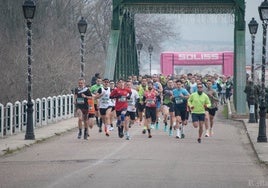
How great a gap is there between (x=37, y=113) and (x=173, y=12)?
14563 millimetres

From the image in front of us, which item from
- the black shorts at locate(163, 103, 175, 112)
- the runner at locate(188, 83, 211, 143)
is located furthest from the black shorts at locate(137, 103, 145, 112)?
the runner at locate(188, 83, 211, 143)

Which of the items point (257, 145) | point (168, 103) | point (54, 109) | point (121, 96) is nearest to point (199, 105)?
point (121, 96)

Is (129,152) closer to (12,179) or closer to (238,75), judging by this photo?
(12,179)

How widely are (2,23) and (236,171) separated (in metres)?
38.1

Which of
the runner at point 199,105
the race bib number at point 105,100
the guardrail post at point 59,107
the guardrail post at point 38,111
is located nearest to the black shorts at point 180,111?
the runner at point 199,105

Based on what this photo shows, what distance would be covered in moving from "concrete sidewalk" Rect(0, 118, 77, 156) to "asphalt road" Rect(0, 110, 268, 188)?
1.17 ft

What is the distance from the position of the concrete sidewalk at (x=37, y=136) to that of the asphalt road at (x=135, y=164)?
0.36 metres

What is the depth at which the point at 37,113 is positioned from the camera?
3397cm

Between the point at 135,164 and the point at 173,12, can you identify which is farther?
the point at 173,12

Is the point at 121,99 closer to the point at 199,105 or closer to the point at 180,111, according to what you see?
the point at 180,111

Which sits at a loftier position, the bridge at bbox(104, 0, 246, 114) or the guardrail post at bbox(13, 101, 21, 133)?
the bridge at bbox(104, 0, 246, 114)

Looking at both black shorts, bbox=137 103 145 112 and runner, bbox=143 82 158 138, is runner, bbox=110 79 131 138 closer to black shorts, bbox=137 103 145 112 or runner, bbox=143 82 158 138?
runner, bbox=143 82 158 138

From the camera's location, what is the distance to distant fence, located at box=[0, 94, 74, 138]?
28781mm

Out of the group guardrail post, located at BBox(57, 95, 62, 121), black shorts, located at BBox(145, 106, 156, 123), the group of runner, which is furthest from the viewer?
guardrail post, located at BBox(57, 95, 62, 121)
